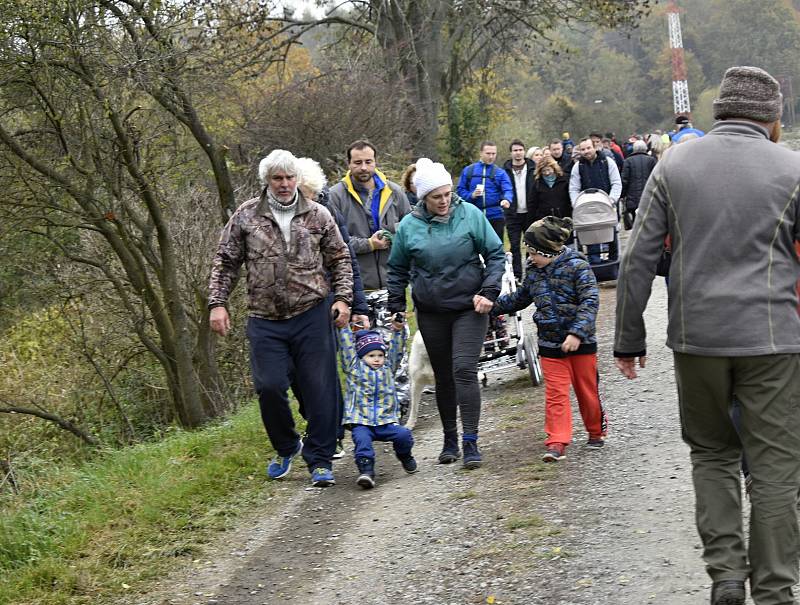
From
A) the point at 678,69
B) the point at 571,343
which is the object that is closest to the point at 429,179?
the point at 571,343

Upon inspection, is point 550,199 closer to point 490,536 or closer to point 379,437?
point 379,437

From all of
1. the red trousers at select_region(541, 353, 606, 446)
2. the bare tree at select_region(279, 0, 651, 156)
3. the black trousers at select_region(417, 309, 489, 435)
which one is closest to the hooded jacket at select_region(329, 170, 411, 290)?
the black trousers at select_region(417, 309, 489, 435)

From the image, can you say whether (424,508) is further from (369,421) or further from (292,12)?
(292,12)

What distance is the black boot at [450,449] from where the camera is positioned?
302 inches

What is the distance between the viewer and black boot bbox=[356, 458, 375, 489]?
731cm

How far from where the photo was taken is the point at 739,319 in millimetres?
4215

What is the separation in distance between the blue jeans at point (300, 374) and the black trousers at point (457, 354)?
677 millimetres

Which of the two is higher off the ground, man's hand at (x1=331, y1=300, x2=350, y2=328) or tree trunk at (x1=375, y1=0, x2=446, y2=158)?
tree trunk at (x1=375, y1=0, x2=446, y2=158)

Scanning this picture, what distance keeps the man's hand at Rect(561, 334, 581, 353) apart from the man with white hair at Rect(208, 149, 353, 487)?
1403mm

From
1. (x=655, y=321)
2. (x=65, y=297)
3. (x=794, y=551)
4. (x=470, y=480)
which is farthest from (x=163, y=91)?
(x=794, y=551)

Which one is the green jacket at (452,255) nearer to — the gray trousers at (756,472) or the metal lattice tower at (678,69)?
the gray trousers at (756,472)

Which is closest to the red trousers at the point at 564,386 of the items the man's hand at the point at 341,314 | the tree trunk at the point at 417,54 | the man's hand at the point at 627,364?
the man's hand at the point at 341,314

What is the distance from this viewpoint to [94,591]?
5.86 metres

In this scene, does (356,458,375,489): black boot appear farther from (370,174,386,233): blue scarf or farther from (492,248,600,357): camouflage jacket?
(370,174,386,233): blue scarf
